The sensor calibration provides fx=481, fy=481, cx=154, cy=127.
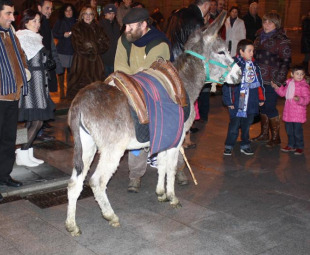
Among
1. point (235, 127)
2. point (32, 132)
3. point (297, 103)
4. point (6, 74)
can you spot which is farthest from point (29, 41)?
point (297, 103)

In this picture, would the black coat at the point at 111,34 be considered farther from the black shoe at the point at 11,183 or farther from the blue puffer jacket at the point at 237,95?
the black shoe at the point at 11,183

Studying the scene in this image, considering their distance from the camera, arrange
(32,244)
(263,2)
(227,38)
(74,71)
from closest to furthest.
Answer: (32,244) → (74,71) → (227,38) → (263,2)

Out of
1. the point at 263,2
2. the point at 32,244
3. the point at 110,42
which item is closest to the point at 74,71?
the point at 110,42

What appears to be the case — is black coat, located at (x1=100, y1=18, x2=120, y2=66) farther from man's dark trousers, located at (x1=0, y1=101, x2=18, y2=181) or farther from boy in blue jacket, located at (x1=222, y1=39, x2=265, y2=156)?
man's dark trousers, located at (x1=0, y1=101, x2=18, y2=181)

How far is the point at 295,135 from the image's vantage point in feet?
27.6

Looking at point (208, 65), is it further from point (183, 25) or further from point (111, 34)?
point (111, 34)

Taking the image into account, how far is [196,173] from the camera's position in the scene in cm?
730

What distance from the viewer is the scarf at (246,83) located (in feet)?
26.1

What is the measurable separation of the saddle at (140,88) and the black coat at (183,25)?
2.15 metres

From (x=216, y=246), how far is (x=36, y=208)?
228cm

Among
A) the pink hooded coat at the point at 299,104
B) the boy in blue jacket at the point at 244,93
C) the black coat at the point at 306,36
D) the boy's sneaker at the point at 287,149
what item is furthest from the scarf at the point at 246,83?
the black coat at the point at 306,36

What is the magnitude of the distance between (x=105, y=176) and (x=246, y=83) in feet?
12.0

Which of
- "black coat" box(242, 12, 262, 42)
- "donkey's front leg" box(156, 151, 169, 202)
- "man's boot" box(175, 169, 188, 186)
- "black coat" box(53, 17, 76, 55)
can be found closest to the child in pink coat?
"man's boot" box(175, 169, 188, 186)

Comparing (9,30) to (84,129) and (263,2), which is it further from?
(263,2)
